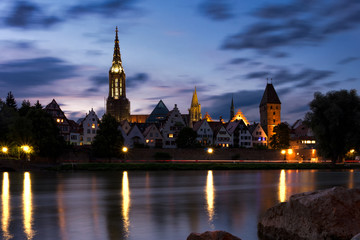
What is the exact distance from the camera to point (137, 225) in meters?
17.4

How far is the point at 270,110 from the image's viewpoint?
509 feet

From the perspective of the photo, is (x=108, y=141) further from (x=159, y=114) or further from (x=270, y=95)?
(x=159, y=114)

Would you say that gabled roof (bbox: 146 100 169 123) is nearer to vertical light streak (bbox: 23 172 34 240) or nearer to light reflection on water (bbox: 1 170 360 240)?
light reflection on water (bbox: 1 170 360 240)

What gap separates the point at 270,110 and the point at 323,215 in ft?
477

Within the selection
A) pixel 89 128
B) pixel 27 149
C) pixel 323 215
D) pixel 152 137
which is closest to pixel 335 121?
pixel 27 149

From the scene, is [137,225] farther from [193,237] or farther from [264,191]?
[264,191]

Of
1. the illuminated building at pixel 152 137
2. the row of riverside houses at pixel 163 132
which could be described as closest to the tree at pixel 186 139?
the row of riverside houses at pixel 163 132

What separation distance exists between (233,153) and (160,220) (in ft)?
240

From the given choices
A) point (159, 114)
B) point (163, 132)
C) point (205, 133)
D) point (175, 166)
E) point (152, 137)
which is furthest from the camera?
point (159, 114)

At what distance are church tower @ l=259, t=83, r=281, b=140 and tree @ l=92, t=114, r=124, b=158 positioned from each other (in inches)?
3397

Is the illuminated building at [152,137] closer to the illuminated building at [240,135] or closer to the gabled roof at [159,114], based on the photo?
the illuminated building at [240,135]

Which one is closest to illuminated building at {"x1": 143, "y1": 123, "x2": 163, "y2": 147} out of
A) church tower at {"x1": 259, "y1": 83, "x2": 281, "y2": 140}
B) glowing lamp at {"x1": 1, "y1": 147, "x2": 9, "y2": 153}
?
glowing lamp at {"x1": 1, "y1": 147, "x2": 9, "y2": 153}

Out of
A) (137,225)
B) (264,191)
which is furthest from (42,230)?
(264,191)

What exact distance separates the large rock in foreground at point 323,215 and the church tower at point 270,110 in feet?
460
